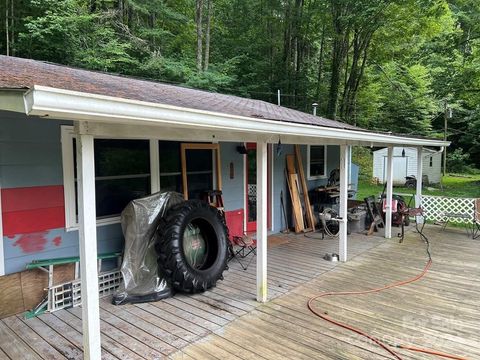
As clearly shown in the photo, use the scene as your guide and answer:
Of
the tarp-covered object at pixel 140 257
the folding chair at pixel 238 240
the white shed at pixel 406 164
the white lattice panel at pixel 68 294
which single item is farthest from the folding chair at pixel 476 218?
the white shed at pixel 406 164

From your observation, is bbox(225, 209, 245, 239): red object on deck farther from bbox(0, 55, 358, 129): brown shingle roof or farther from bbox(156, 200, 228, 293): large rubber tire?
bbox(0, 55, 358, 129): brown shingle roof

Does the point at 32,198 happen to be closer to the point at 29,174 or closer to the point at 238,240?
the point at 29,174

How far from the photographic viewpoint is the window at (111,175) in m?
3.83

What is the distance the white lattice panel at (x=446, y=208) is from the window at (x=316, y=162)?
8.71ft

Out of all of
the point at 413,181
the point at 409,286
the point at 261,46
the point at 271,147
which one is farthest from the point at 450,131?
the point at 409,286

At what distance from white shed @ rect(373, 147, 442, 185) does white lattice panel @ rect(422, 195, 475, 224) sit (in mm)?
8193

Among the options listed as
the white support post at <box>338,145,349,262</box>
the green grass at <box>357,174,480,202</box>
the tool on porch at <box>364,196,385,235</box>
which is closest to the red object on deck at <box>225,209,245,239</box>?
the white support post at <box>338,145,349,262</box>

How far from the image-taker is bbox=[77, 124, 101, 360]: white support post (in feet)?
7.71

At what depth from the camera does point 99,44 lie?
10.5m

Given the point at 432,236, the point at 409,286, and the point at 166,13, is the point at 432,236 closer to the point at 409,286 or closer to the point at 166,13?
the point at 409,286

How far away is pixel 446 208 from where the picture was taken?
324 inches

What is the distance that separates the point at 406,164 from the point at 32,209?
54.8 ft

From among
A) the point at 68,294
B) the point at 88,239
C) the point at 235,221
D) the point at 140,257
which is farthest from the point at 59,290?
the point at 235,221

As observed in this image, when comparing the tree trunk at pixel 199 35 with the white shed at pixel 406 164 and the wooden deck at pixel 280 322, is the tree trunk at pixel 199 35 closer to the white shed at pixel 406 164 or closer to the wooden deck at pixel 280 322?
the wooden deck at pixel 280 322
